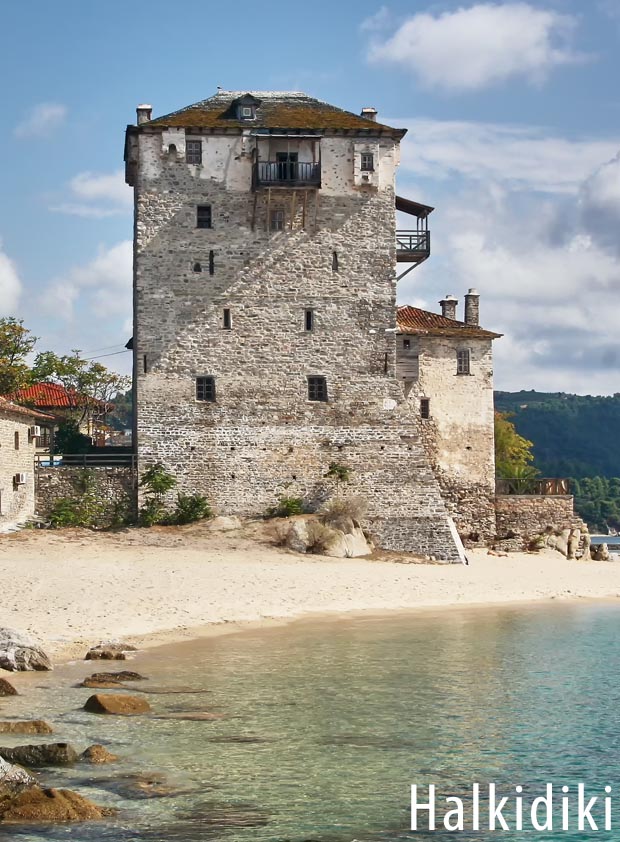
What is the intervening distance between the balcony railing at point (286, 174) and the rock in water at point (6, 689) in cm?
2346

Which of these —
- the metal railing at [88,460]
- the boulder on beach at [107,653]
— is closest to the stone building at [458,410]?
the metal railing at [88,460]

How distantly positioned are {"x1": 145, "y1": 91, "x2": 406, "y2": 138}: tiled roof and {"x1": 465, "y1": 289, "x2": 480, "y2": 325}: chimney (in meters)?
7.95

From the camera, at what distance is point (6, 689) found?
1870cm

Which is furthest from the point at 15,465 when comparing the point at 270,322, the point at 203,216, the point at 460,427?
the point at 460,427

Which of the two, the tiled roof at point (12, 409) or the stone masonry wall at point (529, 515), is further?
the stone masonry wall at point (529, 515)

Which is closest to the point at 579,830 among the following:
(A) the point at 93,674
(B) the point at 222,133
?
(A) the point at 93,674

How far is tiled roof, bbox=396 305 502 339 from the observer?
142 ft

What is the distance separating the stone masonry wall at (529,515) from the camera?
143ft

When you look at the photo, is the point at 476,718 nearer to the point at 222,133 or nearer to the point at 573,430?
the point at 222,133

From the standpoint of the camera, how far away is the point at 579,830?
1330cm

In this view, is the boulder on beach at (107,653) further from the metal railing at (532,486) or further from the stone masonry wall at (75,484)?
the metal railing at (532,486)

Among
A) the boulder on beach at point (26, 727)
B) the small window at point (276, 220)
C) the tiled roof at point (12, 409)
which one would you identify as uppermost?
the small window at point (276, 220)

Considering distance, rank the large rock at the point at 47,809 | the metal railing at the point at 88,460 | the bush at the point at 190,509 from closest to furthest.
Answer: the large rock at the point at 47,809 → the bush at the point at 190,509 → the metal railing at the point at 88,460

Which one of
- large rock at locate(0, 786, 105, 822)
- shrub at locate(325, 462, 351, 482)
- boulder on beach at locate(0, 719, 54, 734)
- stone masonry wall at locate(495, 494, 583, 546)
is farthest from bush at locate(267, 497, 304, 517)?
large rock at locate(0, 786, 105, 822)
